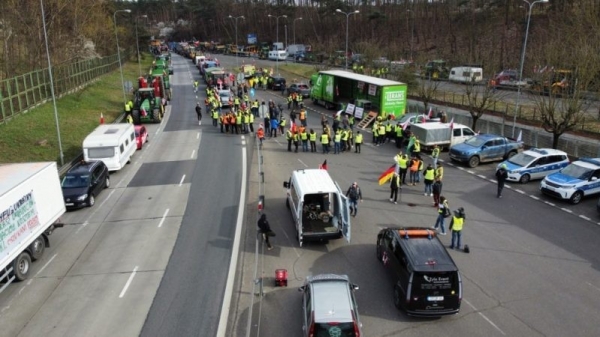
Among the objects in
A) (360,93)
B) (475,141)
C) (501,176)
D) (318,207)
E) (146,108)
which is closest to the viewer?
(318,207)

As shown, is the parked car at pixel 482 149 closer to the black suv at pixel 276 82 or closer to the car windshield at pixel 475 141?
the car windshield at pixel 475 141

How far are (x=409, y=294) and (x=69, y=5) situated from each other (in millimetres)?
52719

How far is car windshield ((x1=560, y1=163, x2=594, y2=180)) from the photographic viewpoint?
21.1 meters

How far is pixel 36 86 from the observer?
119ft

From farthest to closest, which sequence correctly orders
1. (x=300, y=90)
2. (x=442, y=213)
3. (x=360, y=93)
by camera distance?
(x=300, y=90)
(x=360, y=93)
(x=442, y=213)

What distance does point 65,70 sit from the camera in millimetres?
45250

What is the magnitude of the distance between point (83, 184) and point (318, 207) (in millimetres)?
10975

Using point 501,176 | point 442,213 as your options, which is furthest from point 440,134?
point 442,213

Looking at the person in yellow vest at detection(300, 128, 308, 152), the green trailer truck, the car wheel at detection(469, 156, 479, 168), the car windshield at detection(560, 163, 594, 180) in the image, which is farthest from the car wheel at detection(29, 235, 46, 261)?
the green trailer truck

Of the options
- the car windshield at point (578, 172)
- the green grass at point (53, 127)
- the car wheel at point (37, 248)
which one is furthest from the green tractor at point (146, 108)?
the car windshield at point (578, 172)

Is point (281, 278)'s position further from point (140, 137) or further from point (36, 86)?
point (36, 86)

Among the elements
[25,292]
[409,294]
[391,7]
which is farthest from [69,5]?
[391,7]

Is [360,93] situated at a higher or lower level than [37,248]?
higher

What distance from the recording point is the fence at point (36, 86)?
31.7 metres
